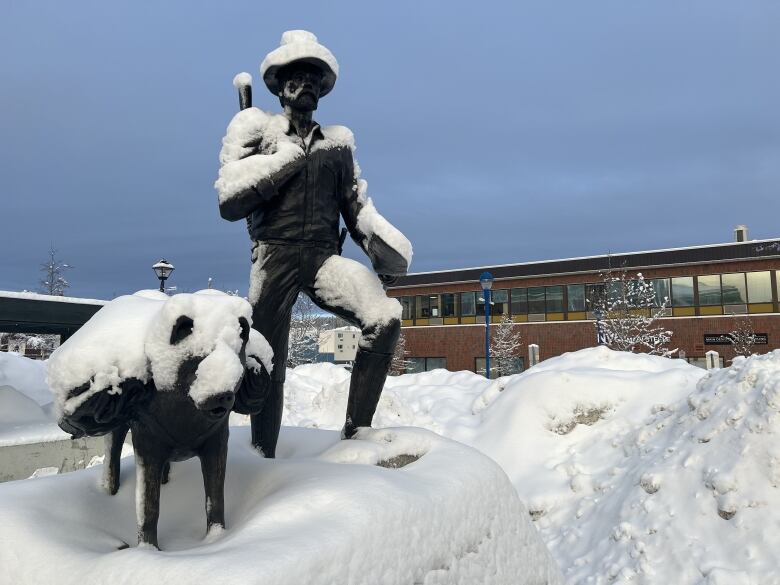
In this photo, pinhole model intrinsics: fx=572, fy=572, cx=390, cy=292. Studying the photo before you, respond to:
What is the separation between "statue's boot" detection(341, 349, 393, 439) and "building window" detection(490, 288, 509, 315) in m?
29.6

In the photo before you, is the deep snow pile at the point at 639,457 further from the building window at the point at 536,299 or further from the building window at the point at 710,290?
the building window at the point at 536,299

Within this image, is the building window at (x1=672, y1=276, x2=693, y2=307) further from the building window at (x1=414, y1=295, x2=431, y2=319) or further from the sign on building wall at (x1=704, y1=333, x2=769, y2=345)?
the building window at (x1=414, y1=295, x2=431, y2=319)

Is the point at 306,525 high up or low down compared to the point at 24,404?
up

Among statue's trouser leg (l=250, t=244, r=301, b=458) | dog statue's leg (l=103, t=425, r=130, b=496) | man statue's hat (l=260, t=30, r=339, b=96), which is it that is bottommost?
dog statue's leg (l=103, t=425, r=130, b=496)

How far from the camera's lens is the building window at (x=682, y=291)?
90.4 ft

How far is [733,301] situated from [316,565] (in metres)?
29.6

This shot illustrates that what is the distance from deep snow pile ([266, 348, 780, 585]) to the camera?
15.5ft

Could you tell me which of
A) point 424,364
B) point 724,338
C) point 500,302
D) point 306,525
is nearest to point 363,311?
point 306,525

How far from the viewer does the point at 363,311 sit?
113 inches

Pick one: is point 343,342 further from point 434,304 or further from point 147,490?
point 147,490

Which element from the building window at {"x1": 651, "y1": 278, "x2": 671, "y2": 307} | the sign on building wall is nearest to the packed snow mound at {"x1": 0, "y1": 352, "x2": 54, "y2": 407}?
the building window at {"x1": 651, "y1": 278, "x2": 671, "y2": 307}

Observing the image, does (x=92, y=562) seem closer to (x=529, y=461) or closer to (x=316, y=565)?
(x=316, y=565)

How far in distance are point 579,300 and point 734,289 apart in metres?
6.95

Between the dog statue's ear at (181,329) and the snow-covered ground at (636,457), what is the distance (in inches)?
31.8
